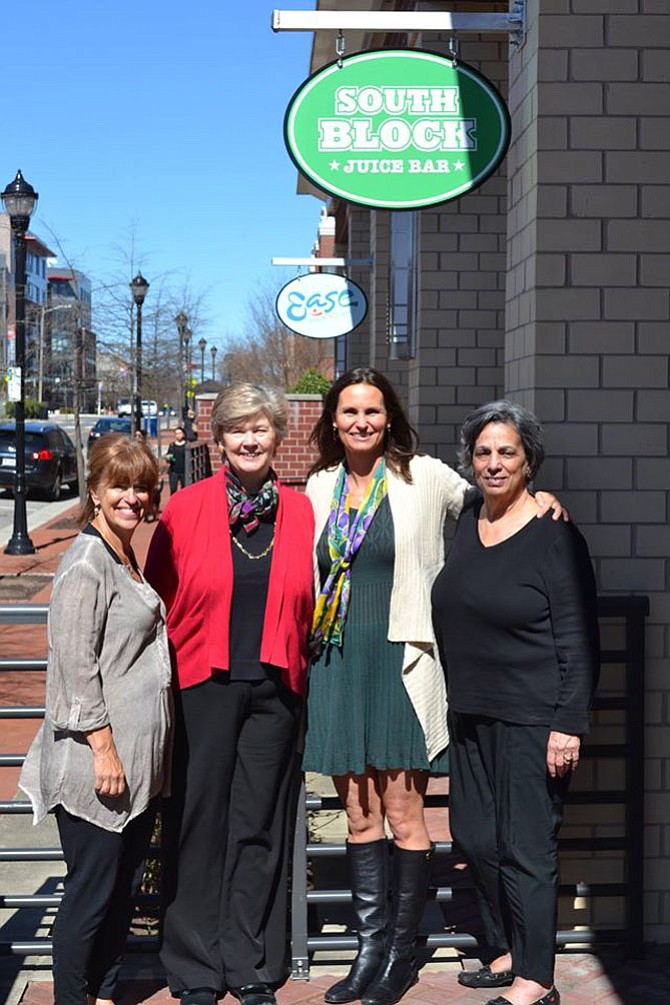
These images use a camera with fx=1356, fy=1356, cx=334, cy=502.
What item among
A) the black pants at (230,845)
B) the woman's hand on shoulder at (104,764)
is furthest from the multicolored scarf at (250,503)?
the woman's hand on shoulder at (104,764)

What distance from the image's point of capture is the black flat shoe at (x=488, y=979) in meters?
4.41

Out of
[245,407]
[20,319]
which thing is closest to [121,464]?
[245,407]

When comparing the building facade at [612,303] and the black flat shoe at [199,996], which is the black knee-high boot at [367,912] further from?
the building facade at [612,303]

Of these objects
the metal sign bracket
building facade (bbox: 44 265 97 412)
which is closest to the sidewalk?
the metal sign bracket

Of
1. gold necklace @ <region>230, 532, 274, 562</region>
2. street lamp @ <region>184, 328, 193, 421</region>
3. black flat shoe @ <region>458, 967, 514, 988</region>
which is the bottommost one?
black flat shoe @ <region>458, 967, 514, 988</region>

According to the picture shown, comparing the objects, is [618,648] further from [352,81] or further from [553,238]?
[352,81]

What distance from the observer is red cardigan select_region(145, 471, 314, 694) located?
4.02 meters

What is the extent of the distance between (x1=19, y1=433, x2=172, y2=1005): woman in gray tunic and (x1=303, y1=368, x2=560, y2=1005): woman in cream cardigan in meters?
0.53

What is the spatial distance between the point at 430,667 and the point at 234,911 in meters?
0.99

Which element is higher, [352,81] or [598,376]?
[352,81]

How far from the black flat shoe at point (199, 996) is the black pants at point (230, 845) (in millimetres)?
18

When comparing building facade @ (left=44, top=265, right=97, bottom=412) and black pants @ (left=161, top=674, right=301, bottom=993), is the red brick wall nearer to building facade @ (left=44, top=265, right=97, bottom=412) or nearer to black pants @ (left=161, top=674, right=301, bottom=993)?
building facade @ (left=44, top=265, right=97, bottom=412)

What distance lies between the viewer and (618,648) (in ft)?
15.6

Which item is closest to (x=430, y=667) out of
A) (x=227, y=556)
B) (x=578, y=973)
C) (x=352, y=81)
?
(x=227, y=556)
